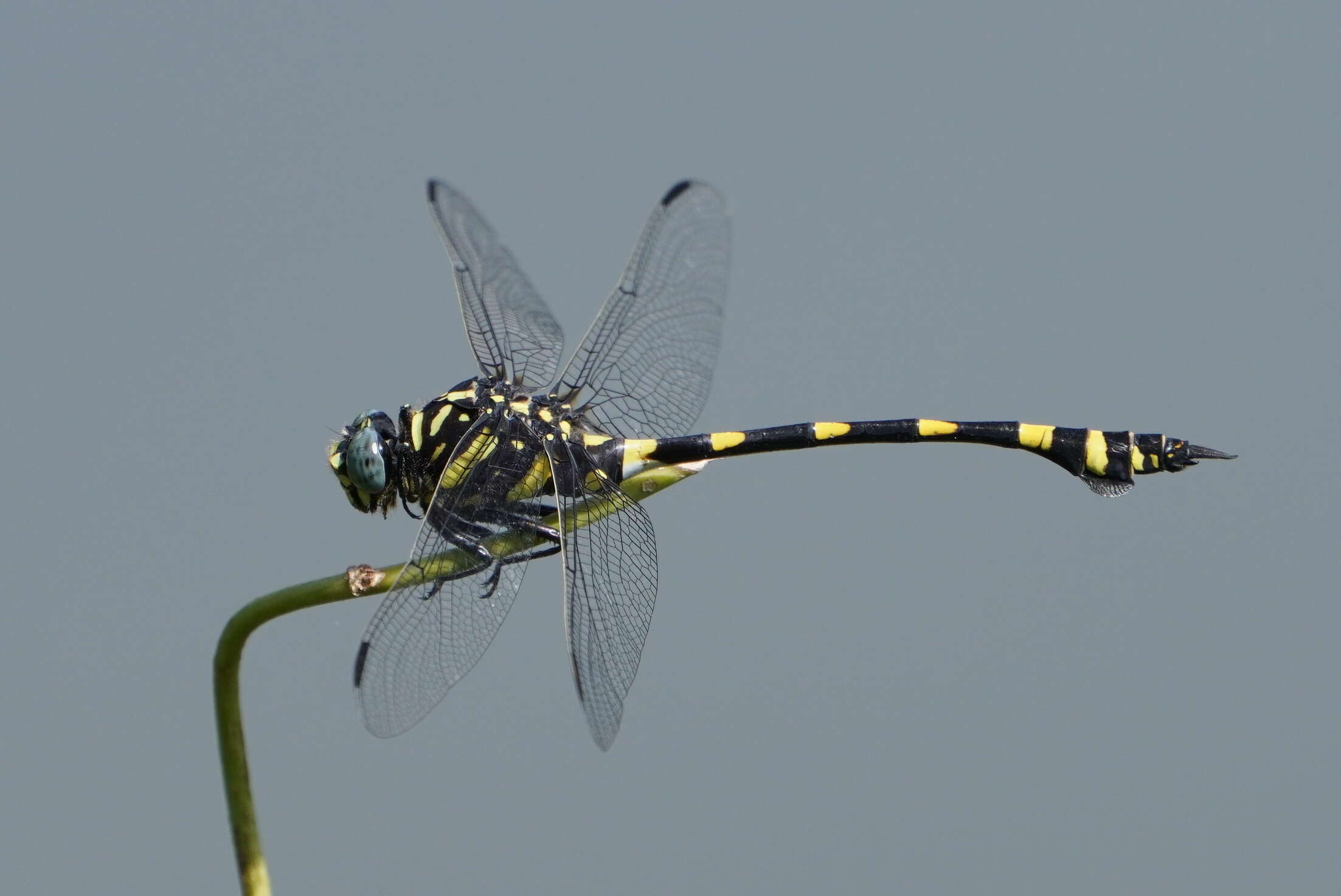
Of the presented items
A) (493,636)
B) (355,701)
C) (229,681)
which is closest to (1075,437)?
(493,636)

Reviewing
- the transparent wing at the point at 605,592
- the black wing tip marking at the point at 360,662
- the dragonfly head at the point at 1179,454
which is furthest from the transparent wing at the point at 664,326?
the dragonfly head at the point at 1179,454

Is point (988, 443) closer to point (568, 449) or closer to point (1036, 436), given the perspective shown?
point (1036, 436)

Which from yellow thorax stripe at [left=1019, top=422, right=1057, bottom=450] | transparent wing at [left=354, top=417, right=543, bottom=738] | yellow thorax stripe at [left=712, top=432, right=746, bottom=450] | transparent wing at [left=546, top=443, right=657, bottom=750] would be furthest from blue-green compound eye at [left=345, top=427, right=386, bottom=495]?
yellow thorax stripe at [left=1019, top=422, right=1057, bottom=450]

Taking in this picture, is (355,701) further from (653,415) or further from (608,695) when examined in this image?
(653,415)

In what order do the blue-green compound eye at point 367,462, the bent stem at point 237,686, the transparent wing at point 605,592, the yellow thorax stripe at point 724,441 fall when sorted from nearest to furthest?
the bent stem at point 237,686 → the transparent wing at point 605,592 → the blue-green compound eye at point 367,462 → the yellow thorax stripe at point 724,441

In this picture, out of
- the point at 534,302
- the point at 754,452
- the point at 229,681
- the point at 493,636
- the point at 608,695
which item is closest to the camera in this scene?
the point at 229,681

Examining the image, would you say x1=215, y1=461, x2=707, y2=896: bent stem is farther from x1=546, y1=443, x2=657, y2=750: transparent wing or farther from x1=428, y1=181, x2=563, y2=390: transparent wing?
x1=428, y1=181, x2=563, y2=390: transparent wing

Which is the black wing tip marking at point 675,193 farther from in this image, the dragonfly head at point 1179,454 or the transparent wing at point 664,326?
the dragonfly head at point 1179,454
